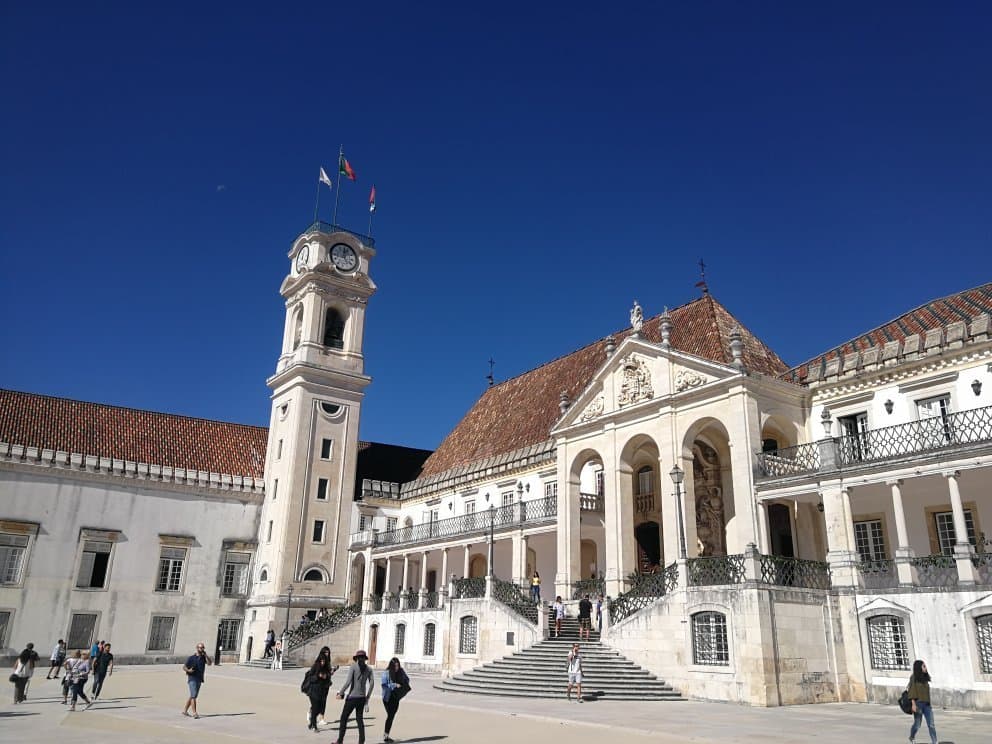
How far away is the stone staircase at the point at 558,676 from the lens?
18.5 metres

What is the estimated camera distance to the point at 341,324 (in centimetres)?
4194

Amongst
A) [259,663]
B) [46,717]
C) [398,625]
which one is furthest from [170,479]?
[46,717]

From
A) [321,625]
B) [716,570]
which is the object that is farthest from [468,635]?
[321,625]

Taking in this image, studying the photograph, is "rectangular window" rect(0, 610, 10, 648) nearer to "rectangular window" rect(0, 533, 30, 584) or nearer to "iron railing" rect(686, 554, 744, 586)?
"rectangular window" rect(0, 533, 30, 584)

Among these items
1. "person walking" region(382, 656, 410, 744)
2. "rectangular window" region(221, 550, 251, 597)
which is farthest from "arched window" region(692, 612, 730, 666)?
"rectangular window" region(221, 550, 251, 597)

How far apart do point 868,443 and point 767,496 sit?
3.00m

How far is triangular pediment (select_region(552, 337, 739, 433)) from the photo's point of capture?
23781mm

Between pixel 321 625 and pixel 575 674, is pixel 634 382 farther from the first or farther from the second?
pixel 321 625

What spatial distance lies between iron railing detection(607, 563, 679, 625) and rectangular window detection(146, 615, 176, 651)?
23.2 metres

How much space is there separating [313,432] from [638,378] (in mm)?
19194

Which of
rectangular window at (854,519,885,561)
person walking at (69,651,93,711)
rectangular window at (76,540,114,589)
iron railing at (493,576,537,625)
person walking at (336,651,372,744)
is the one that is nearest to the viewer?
person walking at (336,651,372,744)

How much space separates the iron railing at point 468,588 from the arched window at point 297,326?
19.5 meters

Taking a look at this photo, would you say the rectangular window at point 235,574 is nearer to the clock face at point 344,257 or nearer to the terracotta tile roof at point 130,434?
the terracotta tile roof at point 130,434

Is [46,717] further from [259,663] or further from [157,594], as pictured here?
[157,594]
